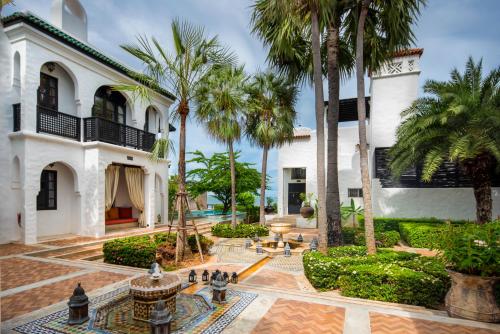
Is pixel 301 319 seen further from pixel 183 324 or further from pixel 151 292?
pixel 151 292

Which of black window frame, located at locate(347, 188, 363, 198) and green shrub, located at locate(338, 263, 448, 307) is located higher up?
black window frame, located at locate(347, 188, 363, 198)

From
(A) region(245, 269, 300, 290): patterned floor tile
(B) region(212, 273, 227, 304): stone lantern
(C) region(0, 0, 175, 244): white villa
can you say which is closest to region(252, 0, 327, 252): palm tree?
(A) region(245, 269, 300, 290): patterned floor tile

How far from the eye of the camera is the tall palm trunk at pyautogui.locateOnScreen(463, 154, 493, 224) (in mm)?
10750

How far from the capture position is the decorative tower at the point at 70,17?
1347 centimetres

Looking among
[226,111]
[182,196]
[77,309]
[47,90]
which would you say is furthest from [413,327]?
[47,90]

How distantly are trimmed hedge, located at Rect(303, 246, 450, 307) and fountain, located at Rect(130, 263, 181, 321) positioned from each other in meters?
3.53

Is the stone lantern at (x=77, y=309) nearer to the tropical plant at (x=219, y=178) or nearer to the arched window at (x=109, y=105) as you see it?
the arched window at (x=109, y=105)

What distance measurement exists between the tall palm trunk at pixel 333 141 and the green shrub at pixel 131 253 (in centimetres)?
602

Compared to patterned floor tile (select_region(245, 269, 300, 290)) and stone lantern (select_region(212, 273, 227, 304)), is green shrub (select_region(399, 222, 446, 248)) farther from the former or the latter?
stone lantern (select_region(212, 273, 227, 304))

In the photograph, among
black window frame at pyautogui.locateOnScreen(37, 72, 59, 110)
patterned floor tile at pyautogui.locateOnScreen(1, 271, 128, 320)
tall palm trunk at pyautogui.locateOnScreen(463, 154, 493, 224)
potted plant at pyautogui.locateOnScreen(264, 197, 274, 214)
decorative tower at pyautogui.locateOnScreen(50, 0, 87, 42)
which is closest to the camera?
patterned floor tile at pyautogui.locateOnScreen(1, 271, 128, 320)

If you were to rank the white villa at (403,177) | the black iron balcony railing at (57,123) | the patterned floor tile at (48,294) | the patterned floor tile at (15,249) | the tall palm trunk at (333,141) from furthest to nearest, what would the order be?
the white villa at (403,177)
the black iron balcony railing at (57,123)
the tall palm trunk at (333,141)
the patterned floor tile at (15,249)
the patterned floor tile at (48,294)

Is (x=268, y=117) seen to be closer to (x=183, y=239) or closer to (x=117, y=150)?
(x=117, y=150)

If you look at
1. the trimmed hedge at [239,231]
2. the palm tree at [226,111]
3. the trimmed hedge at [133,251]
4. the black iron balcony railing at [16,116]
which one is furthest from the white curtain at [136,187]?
the trimmed hedge at [133,251]

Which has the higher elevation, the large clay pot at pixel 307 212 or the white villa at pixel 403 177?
the white villa at pixel 403 177
